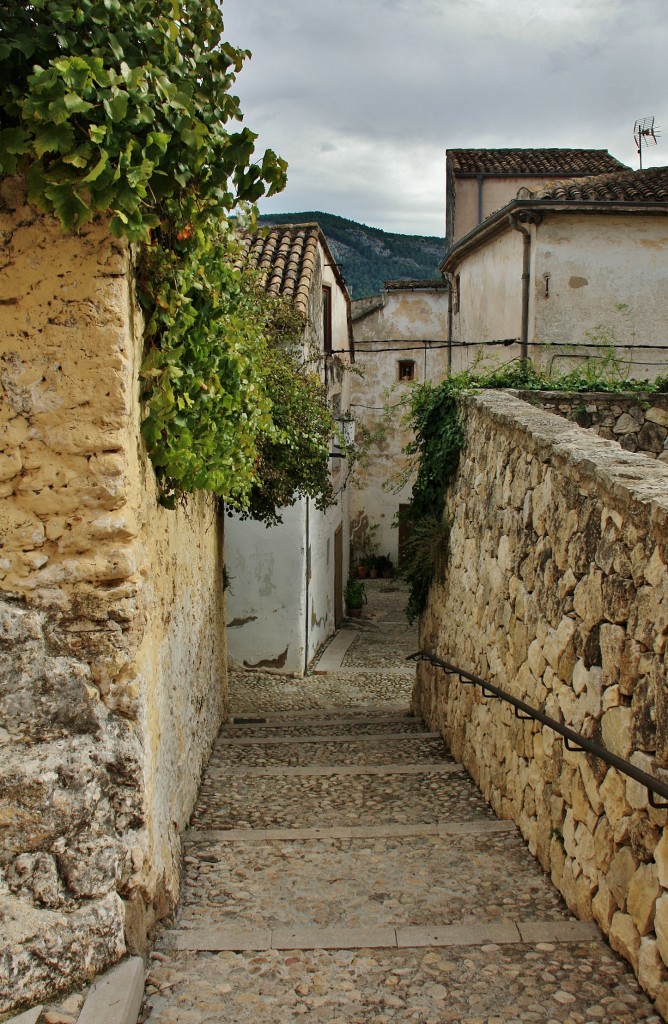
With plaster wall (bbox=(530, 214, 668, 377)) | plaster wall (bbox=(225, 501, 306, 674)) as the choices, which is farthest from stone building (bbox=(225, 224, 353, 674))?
plaster wall (bbox=(530, 214, 668, 377))

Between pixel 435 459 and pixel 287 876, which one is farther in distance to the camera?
pixel 435 459

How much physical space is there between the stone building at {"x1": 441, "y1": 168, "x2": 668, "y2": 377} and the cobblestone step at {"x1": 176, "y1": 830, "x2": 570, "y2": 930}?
924 cm

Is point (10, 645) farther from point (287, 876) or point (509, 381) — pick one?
point (509, 381)

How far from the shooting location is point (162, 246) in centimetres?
328

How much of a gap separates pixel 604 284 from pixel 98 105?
37.7 feet

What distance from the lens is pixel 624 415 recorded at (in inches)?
323

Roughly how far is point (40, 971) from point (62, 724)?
71 cm

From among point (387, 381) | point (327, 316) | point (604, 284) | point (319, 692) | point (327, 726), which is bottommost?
point (319, 692)

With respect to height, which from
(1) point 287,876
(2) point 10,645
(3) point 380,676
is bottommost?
(3) point 380,676

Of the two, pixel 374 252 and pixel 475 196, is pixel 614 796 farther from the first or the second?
pixel 374 252

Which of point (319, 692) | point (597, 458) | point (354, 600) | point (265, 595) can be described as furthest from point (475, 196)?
point (597, 458)

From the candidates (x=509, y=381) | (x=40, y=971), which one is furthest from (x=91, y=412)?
(x=509, y=381)

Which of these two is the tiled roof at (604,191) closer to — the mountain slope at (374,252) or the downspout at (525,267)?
the downspout at (525,267)

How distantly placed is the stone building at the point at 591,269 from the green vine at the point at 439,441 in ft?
13.2
